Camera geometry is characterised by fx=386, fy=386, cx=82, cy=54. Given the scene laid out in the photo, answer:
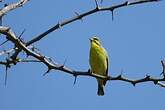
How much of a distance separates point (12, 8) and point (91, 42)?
7.22 metres

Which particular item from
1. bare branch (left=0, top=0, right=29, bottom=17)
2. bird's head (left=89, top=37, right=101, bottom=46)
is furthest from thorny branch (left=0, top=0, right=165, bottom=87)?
bird's head (left=89, top=37, right=101, bottom=46)

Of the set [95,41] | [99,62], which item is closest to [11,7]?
[99,62]

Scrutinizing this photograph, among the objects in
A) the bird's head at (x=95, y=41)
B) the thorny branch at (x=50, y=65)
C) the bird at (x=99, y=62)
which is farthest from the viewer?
the bird's head at (x=95, y=41)

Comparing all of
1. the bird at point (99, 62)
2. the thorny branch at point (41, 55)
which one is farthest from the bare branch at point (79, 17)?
the bird at point (99, 62)

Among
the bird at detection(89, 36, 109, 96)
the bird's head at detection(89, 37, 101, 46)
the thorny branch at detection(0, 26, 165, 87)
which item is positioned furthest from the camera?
the bird's head at detection(89, 37, 101, 46)

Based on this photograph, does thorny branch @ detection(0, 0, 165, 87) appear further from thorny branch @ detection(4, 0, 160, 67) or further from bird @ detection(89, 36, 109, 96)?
bird @ detection(89, 36, 109, 96)

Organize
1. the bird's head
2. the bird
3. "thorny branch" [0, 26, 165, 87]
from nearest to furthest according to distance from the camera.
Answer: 1. "thorny branch" [0, 26, 165, 87]
2. the bird
3. the bird's head

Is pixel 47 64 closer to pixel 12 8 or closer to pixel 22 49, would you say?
pixel 22 49

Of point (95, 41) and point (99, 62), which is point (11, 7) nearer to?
point (99, 62)

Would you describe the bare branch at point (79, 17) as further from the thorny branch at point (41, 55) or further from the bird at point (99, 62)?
the bird at point (99, 62)

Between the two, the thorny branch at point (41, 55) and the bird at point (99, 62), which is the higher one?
the bird at point (99, 62)

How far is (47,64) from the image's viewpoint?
3.25 meters

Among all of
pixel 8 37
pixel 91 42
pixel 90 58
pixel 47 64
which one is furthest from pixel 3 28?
pixel 91 42

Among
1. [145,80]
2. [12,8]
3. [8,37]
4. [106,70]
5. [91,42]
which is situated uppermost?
[91,42]
